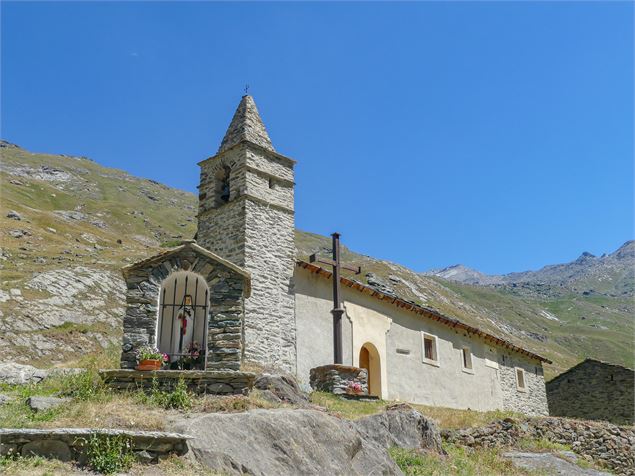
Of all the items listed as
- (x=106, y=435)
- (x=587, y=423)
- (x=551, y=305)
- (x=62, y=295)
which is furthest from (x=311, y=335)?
(x=551, y=305)

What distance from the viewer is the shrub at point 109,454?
7738 mm

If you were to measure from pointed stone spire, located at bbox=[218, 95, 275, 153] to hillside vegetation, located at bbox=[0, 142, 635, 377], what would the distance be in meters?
8.94

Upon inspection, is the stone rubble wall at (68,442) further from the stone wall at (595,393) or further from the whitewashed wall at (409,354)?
the stone wall at (595,393)

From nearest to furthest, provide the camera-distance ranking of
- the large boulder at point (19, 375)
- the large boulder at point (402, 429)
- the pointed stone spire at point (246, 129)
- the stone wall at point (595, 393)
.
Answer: the large boulder at point (402, 429) < the large boulder at point (19, 375) < the pointed stone spire at point (246, 129) < the stone wall at point (595, 393)

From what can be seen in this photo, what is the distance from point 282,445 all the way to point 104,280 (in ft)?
90.9

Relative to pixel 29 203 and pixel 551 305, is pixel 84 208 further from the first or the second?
pixel 551 305

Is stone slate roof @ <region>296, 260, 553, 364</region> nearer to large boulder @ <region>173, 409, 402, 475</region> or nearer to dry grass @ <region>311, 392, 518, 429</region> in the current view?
dry grass @ <region>311, 392, 518, 429</region>

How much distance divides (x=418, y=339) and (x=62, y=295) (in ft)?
59.4

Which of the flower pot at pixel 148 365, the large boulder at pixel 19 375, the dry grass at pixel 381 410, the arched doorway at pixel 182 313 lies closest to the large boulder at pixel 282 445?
the flower pot at pixel 148 365

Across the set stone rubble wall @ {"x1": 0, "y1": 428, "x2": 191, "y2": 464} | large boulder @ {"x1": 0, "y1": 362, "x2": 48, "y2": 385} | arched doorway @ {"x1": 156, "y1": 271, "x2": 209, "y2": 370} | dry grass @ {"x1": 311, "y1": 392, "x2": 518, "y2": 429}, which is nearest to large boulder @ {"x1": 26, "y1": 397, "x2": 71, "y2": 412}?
stone rubble wall @ {"x1": 0, "y1": 428, "x2": 191, "y2": 464}

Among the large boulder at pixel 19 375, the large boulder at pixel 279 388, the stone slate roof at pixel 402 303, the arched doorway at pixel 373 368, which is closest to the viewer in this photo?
the large boulder at pixel 279 388

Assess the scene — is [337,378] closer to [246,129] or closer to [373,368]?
[373,368]

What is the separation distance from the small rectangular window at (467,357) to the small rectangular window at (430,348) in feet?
7.13

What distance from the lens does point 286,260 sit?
20.1 m
